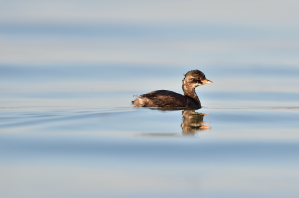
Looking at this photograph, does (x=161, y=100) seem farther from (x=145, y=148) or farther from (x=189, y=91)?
(x=145, y=148)

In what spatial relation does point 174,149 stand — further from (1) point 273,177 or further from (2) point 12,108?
(2) point 12,108

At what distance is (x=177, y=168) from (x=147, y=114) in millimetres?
4351

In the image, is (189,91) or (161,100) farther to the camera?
(189,91)

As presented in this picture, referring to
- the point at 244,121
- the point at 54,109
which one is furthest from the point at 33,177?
the point at 54,109

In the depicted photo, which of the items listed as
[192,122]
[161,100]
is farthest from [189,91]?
[192,122]

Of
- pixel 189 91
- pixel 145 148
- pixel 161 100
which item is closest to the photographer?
pixel 145 148

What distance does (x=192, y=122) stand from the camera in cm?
831

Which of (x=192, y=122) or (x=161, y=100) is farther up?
→ (x=161, y=100)

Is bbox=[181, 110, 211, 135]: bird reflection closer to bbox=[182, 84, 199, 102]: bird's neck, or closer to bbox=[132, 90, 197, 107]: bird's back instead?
bbox=[132, 90, 197, 107]: bird's back

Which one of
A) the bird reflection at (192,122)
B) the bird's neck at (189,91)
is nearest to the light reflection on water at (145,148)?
the bird reflection at (192,122)

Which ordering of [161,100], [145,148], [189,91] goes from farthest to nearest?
[189,91]
[161,100]
[145,148]

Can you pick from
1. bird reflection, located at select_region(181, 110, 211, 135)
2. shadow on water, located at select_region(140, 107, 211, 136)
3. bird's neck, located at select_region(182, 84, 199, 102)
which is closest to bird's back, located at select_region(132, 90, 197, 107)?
shadow on water, located at select_region(140, 107, 211, 136)

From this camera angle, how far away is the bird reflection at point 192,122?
23.5 ft

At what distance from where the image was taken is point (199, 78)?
12.2 metres
